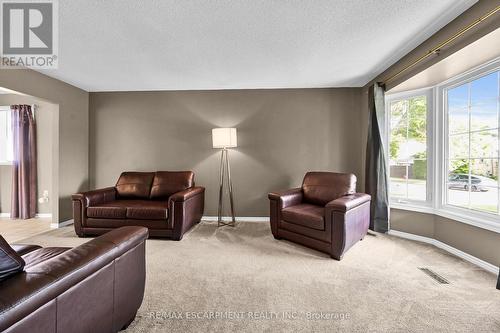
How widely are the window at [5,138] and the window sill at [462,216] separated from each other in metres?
6.65

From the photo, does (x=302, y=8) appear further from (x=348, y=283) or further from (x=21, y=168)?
(x=21, y=168)

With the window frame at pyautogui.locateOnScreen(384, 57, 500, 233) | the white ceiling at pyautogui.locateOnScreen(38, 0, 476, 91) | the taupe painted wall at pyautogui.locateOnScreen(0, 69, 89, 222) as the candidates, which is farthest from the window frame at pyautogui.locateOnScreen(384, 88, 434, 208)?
the taupe painted wall at pyautogui.locateOnScreen(0, 69, 89, 222)

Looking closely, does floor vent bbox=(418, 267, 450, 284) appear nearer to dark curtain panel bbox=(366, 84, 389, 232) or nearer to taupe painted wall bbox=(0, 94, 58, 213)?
dark curtain panel bbox=(366, 84, 389, 232)

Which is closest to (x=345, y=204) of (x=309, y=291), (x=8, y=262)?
(x=309, y=291)

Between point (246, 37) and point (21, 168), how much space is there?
4.49m

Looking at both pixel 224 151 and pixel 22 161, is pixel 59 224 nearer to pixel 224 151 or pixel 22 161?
pixel 22 161

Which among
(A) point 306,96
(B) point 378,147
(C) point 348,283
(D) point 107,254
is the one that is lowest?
(C) point 348,283

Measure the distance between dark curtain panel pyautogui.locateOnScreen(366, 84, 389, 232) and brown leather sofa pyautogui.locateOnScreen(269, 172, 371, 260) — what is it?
35cm

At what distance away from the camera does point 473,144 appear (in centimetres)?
244

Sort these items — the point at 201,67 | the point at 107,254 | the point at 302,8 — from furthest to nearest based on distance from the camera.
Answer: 1. the point at 201,67
2. the point at 302,8
3. the point at 107,254

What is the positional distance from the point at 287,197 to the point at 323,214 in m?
0.57

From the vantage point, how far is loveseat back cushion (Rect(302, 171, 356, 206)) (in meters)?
2.98

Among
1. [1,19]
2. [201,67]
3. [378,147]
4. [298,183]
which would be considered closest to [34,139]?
[1,19]

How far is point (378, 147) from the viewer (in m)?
3.12
